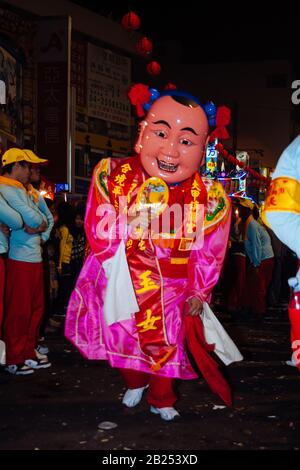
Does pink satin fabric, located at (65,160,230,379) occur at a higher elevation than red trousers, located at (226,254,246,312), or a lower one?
higher

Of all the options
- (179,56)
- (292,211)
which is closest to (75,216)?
(292,211)

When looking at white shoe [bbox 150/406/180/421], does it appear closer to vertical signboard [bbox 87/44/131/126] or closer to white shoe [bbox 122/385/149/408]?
white shoe [bbox 122/385/149/408]

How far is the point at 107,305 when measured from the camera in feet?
12.5

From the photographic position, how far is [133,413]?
12.9 ft

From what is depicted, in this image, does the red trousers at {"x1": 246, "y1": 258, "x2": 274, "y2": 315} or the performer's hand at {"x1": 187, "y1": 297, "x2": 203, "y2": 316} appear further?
the red trousers at {"x1": 246, "y1": 258, "x2": 274, "y2": 315}

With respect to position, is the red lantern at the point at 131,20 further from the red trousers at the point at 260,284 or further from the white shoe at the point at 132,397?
the white shoe at the point at 132,397

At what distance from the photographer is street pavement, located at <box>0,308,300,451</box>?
3389 millimetres

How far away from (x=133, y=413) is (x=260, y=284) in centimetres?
628

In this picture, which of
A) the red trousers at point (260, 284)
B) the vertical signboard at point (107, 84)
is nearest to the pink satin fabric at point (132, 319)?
the red trousers at point (260, 284)

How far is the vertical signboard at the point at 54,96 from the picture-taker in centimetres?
1373

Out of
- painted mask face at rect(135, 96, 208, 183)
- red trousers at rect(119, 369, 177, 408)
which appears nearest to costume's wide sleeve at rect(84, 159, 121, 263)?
painted mask face at rect(135, 96, 208, 183)

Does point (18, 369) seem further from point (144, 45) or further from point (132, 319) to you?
point (144, 45)

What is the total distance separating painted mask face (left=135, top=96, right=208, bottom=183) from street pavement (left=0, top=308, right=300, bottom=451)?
5.51ft

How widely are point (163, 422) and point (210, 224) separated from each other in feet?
4.55
